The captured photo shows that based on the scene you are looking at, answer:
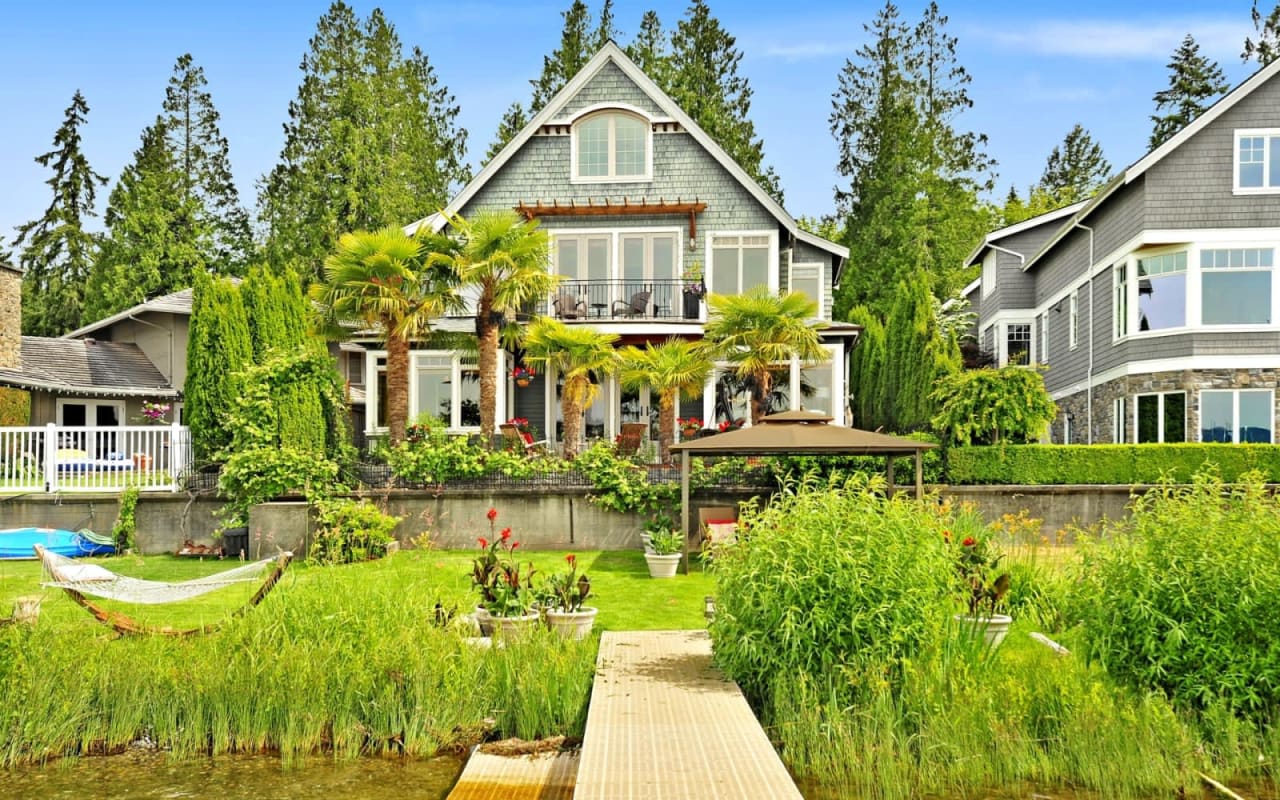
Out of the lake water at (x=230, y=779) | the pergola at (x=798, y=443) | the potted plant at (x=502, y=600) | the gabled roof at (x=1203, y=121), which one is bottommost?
the lake water at (x=230, y=779)

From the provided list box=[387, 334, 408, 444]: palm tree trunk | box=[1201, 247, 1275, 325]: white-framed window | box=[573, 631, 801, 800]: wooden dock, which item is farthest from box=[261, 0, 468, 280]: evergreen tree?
box=[573, 631, 801, 800]: wooden dock

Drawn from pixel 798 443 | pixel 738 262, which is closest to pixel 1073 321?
pixel 738 262

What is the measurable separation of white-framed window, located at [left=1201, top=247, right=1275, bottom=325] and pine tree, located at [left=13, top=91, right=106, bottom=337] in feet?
134

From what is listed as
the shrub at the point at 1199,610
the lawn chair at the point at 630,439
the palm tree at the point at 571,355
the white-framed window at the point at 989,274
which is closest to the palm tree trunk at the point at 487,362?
the palm tree at the point at 571,355

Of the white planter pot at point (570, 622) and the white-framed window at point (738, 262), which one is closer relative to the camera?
the white planter pot at point (570, 622)

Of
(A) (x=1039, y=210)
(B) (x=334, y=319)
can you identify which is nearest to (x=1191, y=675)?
(B) (x=334, y=319)

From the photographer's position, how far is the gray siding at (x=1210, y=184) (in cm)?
1991

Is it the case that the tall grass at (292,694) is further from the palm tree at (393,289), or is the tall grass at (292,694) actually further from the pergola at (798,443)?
the palm tree at (393,289)

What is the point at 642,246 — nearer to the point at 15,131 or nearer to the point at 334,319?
the point at 334,319

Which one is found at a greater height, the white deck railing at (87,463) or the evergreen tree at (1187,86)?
the evergreen tree at (1187,86)

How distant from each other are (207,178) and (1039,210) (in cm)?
3829

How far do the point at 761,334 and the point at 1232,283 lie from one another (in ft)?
33.1

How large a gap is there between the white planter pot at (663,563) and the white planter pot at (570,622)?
167 inches

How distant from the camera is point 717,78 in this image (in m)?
39.6
